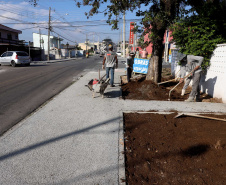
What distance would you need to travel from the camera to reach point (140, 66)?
11102mm

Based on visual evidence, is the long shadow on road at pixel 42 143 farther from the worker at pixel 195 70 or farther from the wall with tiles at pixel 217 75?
the wall with tiles at pixel 217 75

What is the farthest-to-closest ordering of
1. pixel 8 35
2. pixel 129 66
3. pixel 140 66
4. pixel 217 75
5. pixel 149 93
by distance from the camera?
1. pixel 8 35
2. pixel 140 66
3. pixel 129 66
4. pixel 149 93
5. pixel 217 75

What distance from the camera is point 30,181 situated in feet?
8.17

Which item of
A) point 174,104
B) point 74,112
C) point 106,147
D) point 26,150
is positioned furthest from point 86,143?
point 174,104

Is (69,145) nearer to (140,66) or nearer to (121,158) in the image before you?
(121,158)

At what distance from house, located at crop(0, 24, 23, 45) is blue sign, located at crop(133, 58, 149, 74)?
30.0 m

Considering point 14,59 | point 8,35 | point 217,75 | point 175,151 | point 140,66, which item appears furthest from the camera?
point 8,35

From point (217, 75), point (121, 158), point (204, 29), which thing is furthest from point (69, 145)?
point (204, 29)

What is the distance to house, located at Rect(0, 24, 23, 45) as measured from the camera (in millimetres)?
33719

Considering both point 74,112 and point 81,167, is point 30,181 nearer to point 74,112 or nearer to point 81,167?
point 81,167

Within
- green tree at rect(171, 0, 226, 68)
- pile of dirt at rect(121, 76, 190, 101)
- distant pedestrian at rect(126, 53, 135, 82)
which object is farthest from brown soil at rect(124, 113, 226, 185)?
distant pedestrian at rect(126, 53, 135, 82)

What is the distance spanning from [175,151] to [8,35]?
42.2 metres

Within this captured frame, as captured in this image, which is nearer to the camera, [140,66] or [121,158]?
Result: [121,158]

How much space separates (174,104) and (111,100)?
Answer: 207 centimetres
